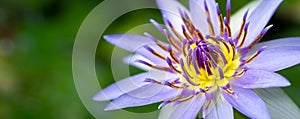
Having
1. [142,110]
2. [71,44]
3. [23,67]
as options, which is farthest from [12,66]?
[142,110]

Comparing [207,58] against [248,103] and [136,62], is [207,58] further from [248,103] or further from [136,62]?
[136,62]

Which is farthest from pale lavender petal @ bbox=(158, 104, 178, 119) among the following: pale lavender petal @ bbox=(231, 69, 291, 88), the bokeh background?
the bokeh background

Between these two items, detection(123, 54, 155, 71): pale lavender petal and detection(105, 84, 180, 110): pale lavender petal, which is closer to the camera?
detection(105, 84, 180, 110): pale lavender petal

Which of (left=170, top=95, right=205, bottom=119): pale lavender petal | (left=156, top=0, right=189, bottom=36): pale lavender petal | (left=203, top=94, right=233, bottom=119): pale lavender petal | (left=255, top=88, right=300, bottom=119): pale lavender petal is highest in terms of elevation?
(left=156, top=0, right=189, bottom=36): pale lavender petal

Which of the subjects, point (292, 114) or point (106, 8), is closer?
point (292, 114)

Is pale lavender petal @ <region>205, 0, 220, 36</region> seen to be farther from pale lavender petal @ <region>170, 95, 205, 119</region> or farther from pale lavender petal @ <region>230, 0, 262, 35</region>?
pale lavender petal @ <region>170, 95, 205, 119</region>

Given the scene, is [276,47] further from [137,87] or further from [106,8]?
[106,8]

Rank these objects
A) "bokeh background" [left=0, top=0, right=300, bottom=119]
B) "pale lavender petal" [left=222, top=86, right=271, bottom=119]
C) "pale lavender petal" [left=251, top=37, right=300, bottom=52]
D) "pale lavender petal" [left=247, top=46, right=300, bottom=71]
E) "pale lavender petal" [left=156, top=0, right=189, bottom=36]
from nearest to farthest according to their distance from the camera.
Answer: "pale lavender petal" [left=222, top=86, right=271, bottom=119]
"pale lavender petal" [left=247, top=46, right=300, bottom=71]
"pale lavender petal" [left=251, top=37, right=300, bottom=52]
"pale lavender petal" [left=156, top=0, right=189, bottom=36]
"bokeh background" [left=0, top=0, right=300, bottom=119]
